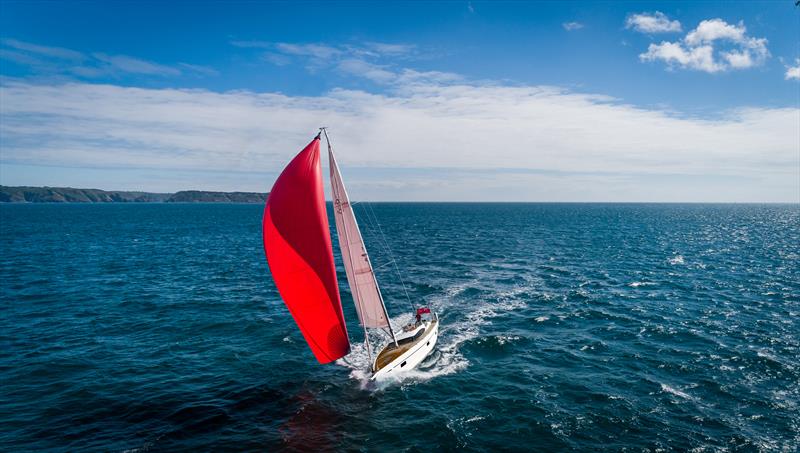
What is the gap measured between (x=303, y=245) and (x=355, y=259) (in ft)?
14.6

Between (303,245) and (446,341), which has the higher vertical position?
(303,245)

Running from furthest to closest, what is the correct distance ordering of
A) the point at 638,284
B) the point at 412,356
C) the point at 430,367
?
the point at 638,284
the point at 430,367
the point at 412,356

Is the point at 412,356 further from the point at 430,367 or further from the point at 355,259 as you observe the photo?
the point at 355,259

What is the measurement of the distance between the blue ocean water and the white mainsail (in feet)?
12.2

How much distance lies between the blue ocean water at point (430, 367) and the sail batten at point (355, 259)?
3762 millimetres

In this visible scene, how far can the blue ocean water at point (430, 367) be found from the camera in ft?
63.1

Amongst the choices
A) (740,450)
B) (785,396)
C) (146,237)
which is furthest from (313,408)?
(146,237)

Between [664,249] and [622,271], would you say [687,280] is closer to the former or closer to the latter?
[622,271]

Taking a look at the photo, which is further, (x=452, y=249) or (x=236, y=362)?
(x=452, y=249)

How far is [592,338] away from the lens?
30547mm

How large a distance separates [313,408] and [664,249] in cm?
7371

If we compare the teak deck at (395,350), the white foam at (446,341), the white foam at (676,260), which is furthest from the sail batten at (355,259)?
the white foam at (676,260)

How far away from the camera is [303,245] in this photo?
21.5 m

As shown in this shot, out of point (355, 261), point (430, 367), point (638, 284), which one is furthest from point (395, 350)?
point (638, 284)
